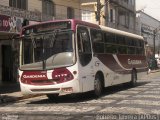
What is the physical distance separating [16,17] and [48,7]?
8.53m

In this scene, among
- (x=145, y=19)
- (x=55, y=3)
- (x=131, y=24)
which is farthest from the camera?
(x=145, y=19)

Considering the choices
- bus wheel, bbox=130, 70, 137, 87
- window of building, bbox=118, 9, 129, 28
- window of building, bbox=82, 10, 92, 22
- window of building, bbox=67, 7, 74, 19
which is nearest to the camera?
bus wheel, bbox=130, 70, 137, 87

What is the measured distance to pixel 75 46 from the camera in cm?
1548

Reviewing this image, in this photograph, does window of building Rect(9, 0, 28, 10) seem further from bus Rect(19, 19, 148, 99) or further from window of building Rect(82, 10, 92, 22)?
window of building Rect(82, 10, 92, 22)

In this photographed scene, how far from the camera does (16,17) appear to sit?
2248 centimetres

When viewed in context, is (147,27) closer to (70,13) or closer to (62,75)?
(70,13)

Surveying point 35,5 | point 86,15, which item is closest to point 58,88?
point 35,5

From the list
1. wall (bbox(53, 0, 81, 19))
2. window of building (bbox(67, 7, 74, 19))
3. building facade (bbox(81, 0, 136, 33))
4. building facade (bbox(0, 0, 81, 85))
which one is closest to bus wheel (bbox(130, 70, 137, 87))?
building facade (bbox(0, 0, 81, 85))

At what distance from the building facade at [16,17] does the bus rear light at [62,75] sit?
105 inches

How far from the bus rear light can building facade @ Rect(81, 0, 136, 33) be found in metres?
20.7

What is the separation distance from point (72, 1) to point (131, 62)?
1376 centimetres

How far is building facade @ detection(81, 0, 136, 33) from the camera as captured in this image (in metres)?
41.8

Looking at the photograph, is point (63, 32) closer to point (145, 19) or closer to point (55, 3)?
point (55, 3)

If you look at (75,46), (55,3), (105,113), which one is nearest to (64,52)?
(75,46)
